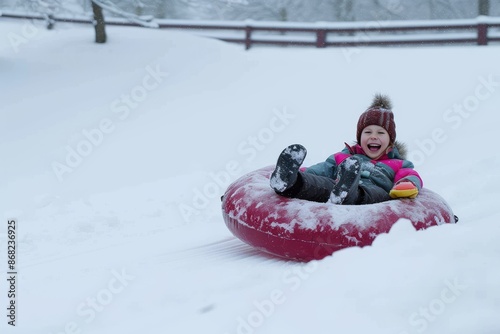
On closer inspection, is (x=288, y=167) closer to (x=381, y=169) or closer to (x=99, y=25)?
(x=381, y=169)

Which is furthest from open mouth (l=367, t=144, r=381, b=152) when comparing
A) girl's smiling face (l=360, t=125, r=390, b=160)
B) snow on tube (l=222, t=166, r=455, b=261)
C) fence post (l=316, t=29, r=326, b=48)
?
fence post (l=316, t=29, r=326, b=48)

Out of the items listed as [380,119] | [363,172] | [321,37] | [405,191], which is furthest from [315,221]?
[321,37]

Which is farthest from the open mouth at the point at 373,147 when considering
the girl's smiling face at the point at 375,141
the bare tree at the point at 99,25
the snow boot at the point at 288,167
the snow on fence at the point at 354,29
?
the bare tree at the point at 99,25

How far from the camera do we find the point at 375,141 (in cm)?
419

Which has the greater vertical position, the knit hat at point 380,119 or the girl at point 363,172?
the knit hat at point 380,119

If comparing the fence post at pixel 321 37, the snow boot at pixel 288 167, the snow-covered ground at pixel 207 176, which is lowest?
the snow-covered ground at pixel 207 176

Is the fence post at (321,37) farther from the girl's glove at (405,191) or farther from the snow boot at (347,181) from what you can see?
the snow boot at (347,181)

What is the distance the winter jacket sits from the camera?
12.9ft

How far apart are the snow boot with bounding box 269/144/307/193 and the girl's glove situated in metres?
0.66

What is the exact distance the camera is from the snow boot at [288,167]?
3.29 meters

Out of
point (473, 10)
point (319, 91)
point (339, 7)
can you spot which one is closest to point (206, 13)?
point (339, 7)

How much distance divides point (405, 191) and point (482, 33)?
9.52 metres

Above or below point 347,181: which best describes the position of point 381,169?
below

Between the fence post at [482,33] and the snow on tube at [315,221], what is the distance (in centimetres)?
927
